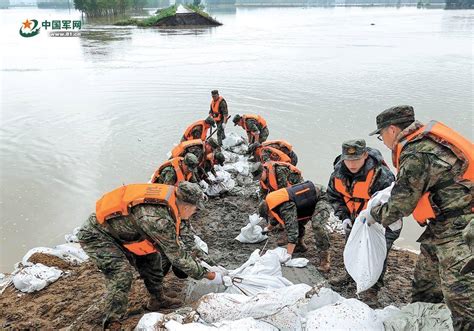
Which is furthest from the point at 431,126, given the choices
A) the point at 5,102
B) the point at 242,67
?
the point at 242,67

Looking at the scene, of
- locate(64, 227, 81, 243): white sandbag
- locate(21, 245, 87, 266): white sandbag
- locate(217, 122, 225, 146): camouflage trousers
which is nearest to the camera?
locate(21, 245, 87, 266): white sandbag

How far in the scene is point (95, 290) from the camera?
133 inches

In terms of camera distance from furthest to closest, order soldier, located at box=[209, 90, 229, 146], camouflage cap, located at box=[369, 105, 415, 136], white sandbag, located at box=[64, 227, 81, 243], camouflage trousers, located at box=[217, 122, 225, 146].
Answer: camouflage trousers, located at box=[217, 122, 225, 146] → soldier, located at box=[209, 90, 229, 146] → white sandbag, located at box=[64, 227, 81, 243] → camouflage cap, located at box=[369, 105, 415, 136]

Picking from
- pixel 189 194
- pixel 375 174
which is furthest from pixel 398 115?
pixel 189 194

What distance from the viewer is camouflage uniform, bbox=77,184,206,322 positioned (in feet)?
8.31

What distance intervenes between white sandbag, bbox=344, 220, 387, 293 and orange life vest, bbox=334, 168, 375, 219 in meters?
0.45

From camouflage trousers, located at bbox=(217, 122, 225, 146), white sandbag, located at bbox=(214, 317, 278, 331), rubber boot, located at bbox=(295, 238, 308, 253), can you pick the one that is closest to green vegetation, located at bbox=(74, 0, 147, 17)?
camouflage trousers, located at bbox=(217, 122, 225, 146)

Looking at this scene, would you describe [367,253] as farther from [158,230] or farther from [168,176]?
[168,176]

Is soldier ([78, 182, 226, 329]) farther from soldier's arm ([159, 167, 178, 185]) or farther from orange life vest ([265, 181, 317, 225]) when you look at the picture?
soldier's arm ([159, 167, 178, 185])

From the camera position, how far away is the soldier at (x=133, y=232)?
8.29 ft

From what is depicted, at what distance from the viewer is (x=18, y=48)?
77.5ft

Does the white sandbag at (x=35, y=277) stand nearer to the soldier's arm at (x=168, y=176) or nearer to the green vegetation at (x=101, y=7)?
the soldier's arm at (x=168, y=176)

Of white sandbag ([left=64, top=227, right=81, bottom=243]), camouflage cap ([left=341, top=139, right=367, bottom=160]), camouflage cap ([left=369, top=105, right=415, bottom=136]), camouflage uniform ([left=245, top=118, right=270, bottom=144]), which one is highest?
camouflage cap ([left=369, top=105, right=415, bottom=136])

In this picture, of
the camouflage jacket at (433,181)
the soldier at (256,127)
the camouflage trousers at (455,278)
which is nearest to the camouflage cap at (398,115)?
the camouflage jacket at (433,181)
